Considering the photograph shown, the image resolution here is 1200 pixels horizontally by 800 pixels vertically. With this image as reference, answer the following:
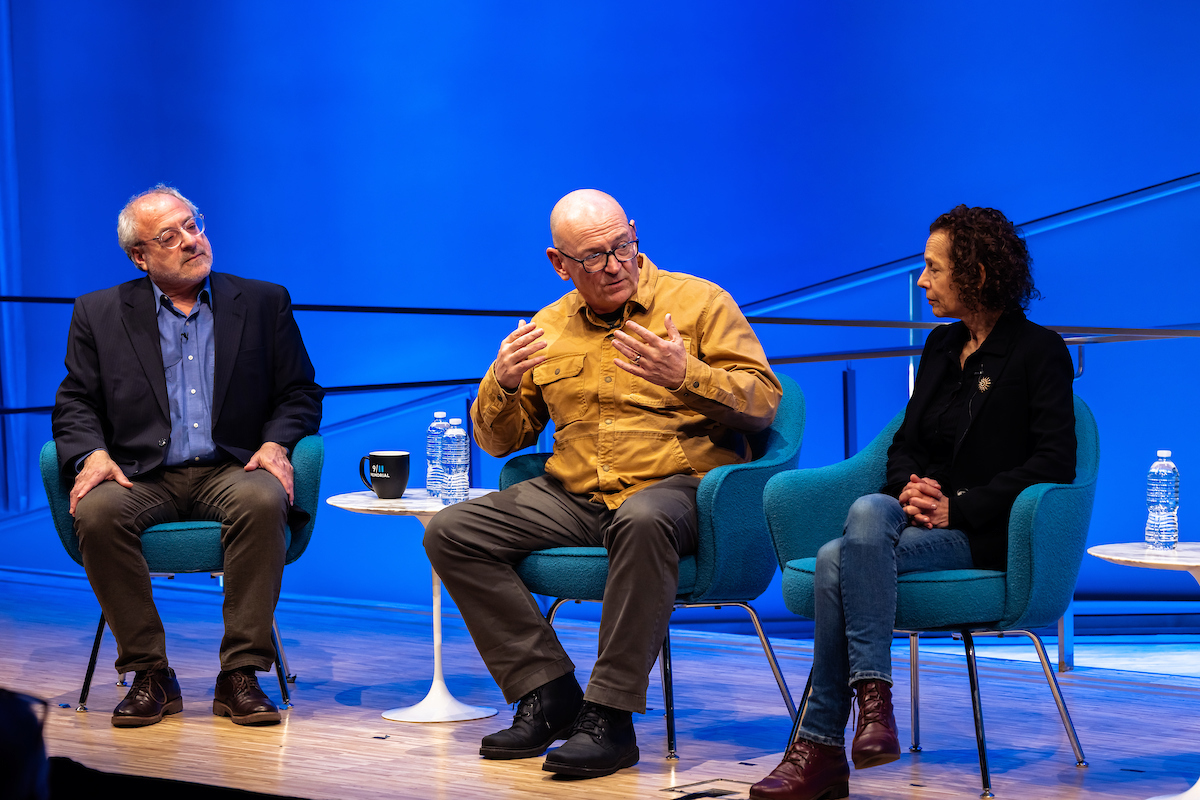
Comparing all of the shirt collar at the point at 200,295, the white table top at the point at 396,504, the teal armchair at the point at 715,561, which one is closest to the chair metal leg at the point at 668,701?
the teal armchair at the point at 715,561

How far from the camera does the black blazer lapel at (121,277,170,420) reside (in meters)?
3.05

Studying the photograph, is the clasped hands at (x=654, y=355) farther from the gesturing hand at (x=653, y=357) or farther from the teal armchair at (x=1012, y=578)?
the teal armchair at (x=1012, y=578)

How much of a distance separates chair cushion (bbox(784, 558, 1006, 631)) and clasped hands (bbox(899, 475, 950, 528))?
13 cm

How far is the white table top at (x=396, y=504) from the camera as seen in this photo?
9.36 feet

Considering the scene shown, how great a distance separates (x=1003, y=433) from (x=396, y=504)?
4.54 feet

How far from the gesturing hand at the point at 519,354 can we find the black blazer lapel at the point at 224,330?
2.68ft

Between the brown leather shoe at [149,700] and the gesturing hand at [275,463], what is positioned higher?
the gesturing hand at [275,463]

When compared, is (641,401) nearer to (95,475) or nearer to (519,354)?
(519,354)

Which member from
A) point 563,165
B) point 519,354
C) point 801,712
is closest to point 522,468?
point 519,354

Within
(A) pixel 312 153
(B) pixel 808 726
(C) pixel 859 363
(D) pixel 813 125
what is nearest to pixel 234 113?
(A) pixel 312 153

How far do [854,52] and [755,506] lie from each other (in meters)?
2.39

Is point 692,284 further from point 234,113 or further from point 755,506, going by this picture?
point 234,113

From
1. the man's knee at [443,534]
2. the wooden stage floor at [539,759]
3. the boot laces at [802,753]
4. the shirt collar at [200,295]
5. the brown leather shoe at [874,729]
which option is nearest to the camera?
the brown leather shoe at [874,729]

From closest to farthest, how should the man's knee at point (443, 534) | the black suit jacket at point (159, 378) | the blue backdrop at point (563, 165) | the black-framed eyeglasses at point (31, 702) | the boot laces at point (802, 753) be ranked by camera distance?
the black-framed eyeglasses at point (31, 702)
the boot laces at point (802, 753)
the man's knee at point (443, 534)
the black suit jacket at point (159, 378)
the blue backdrop at point (563, 165)
